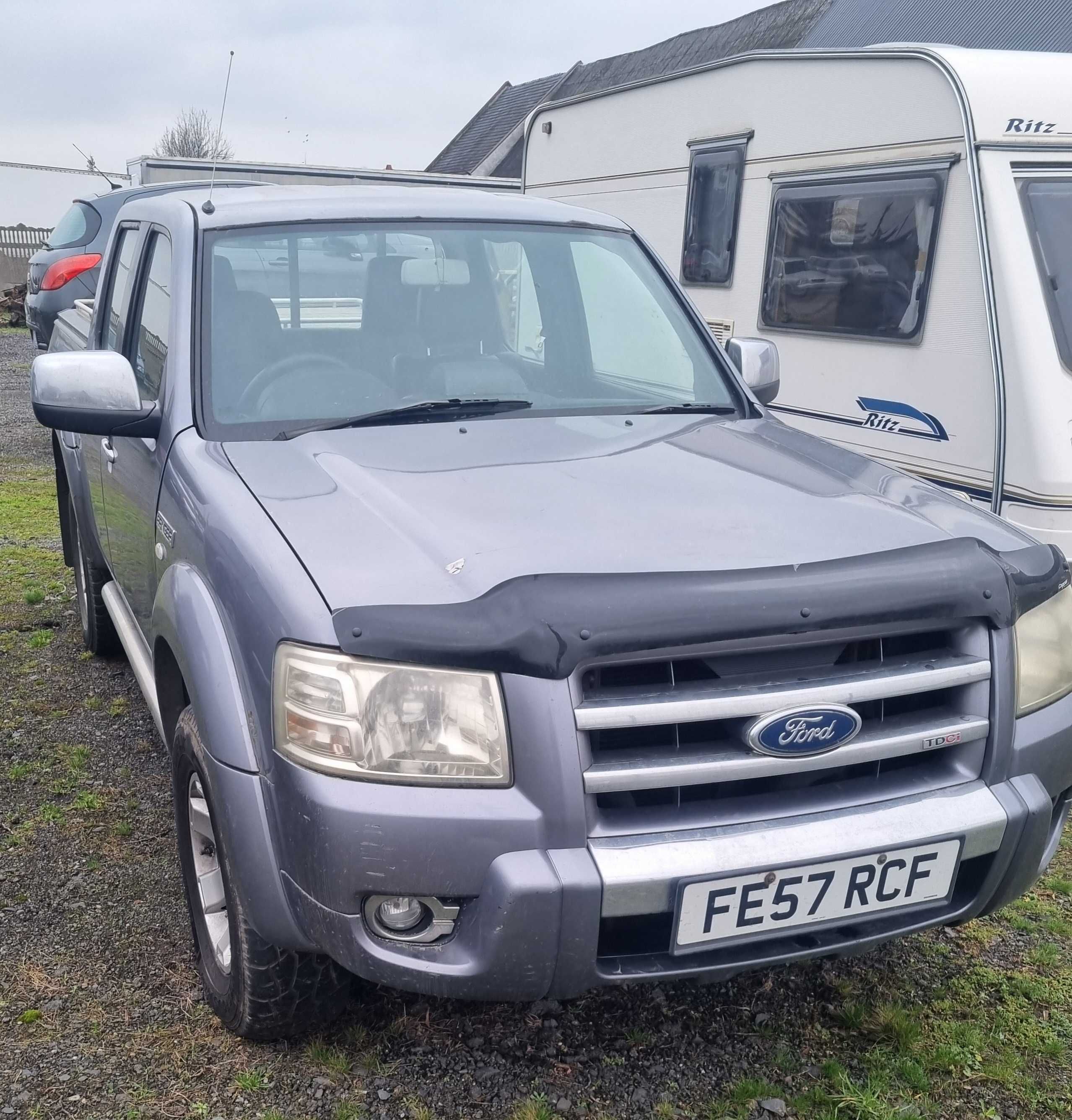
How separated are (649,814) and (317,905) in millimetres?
617

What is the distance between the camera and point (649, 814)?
2049 millimetres

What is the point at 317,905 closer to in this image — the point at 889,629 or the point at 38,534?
the point at 889,629

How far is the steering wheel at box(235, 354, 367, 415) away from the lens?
9.65ft

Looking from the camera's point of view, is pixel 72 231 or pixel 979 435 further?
pixel 72 231

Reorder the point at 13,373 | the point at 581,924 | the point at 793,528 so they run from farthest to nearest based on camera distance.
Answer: the point at 13,373 < the point at 793,528 < the point at 581,924

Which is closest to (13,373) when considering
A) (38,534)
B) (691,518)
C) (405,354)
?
(38,534)

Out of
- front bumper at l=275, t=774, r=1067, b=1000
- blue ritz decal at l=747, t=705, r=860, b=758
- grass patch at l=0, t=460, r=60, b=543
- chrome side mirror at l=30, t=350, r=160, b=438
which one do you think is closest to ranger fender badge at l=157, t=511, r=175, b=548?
chrome side mirror at l=30, t=350, r=160, b=438

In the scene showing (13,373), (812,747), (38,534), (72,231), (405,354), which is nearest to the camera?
(812,747)

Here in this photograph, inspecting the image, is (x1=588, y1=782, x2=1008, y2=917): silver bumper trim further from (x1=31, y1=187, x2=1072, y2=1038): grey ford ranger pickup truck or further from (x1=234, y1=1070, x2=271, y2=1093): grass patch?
(x1=234, y1=1070, x2=271, y2=1093): grass patch

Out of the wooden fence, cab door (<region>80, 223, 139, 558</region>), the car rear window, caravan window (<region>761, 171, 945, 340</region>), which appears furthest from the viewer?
the wooden fence

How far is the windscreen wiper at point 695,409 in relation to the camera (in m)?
3.28

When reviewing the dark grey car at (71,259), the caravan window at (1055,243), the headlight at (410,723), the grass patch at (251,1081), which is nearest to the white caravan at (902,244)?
the caravan window at (1055,243)

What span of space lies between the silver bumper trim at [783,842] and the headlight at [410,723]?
0.26 m

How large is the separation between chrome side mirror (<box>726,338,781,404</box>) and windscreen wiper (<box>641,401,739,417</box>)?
0.26 m
